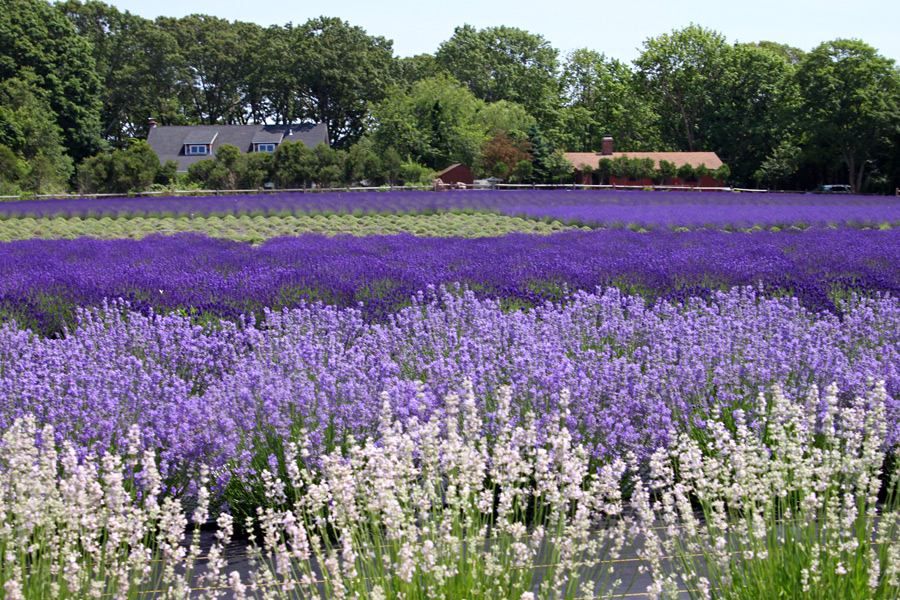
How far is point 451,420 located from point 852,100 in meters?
41.8

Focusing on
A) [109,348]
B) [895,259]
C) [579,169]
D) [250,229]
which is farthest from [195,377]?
[579,169]

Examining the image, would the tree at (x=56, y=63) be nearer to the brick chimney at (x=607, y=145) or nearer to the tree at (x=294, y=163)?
the tree at (x=294, y=163)

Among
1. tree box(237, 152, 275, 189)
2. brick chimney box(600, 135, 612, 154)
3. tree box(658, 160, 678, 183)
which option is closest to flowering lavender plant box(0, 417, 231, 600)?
tree box(237, 152, 275, 189)

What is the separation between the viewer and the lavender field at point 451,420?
206 cm

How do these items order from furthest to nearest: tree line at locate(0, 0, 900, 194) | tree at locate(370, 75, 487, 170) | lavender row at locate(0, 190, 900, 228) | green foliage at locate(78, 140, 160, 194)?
tree at locate(370, 75, 487, 170), tree line at locate(0, 0, 900, 194), green foliage at locate(78, 140, 160, 194), lavender row at locate(0, 190, 900, 228)

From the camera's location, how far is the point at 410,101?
41250mm

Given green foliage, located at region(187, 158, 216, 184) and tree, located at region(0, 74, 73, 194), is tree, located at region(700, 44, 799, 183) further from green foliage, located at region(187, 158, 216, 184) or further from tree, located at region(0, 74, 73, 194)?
tree, located at region(0, 74, 73, 194)

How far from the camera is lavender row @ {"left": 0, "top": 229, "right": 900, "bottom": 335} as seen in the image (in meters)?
6.74

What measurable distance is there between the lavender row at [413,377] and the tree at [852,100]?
36865 mm

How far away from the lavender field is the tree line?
82.7ft

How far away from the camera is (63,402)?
12.6 ft

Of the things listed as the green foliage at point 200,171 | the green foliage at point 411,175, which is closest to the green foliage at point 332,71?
the green foliage at point 411,175

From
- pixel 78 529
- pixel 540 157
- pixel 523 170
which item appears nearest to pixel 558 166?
pixel 540 157

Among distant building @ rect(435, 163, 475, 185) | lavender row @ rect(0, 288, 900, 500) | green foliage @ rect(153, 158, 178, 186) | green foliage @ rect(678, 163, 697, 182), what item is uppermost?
green foliage @ rect(678, 163, 697, 182)
